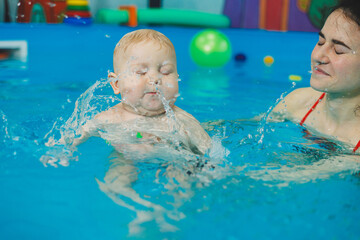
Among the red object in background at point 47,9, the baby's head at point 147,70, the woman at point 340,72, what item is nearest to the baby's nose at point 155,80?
the baby's head at point 147,70

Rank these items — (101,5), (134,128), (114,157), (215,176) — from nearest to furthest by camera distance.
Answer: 1. (215,176)
2. (114,157)
3. (134,128)
4. (101,5)

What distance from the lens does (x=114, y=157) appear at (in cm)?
214

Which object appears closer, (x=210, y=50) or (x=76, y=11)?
(x=210, y=50)

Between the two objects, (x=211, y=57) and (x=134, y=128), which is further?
(x=211, y=57)

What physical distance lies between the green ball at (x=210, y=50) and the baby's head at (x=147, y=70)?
3.34 m

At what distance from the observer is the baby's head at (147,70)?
2137mm

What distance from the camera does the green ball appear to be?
5.50m

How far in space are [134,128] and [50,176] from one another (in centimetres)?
53

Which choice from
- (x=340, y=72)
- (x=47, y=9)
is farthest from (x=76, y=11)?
(x=340, y=72)

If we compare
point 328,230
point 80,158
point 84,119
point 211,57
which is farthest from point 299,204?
point 211,57

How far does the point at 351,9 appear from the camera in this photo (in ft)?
7.73

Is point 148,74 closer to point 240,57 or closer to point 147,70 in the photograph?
point 147,70

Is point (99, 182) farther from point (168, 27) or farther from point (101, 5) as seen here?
point (101, 5)

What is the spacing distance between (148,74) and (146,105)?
176 millimetres
